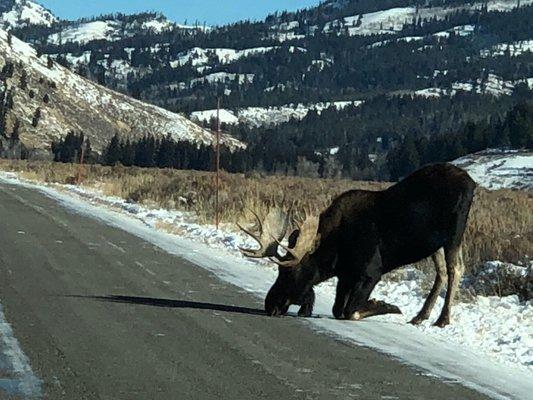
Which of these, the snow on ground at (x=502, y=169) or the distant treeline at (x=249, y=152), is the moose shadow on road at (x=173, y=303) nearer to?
the snow on ground at (x=502, y=169)

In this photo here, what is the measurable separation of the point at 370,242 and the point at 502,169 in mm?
66441

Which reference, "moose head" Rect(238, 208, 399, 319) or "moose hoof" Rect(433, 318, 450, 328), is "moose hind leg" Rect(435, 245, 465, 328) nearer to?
"moose hoof" Rect(433, 318, 450, 328)

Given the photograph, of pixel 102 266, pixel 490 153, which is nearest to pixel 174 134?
pixel 490 153

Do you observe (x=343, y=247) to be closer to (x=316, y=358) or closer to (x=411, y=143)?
(x=316, y=358)

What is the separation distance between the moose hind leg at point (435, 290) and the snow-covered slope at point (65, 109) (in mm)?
97296

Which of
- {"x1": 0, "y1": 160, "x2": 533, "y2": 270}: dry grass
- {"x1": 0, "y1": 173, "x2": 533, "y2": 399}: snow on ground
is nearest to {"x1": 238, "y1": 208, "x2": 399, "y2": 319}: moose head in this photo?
{"x1": 0, "y1": 173, "x2": 533, "y2": 399}: snow on ground

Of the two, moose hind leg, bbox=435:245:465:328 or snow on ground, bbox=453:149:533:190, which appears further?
snow on ground, bbox=453:149:533:190

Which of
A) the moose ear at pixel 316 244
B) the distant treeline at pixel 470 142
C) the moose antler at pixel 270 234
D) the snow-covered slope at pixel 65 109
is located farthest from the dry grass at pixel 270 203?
the snow-covered slope at pixel 65 109

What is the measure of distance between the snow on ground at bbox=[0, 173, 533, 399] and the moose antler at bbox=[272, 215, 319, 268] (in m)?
0.68

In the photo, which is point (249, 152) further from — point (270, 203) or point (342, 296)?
point (342, 296)

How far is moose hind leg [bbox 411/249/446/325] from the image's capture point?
382 inches

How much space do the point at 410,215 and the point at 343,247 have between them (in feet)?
2.59

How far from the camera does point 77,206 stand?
2627 centimetres

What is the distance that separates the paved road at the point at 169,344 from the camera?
6383mm
